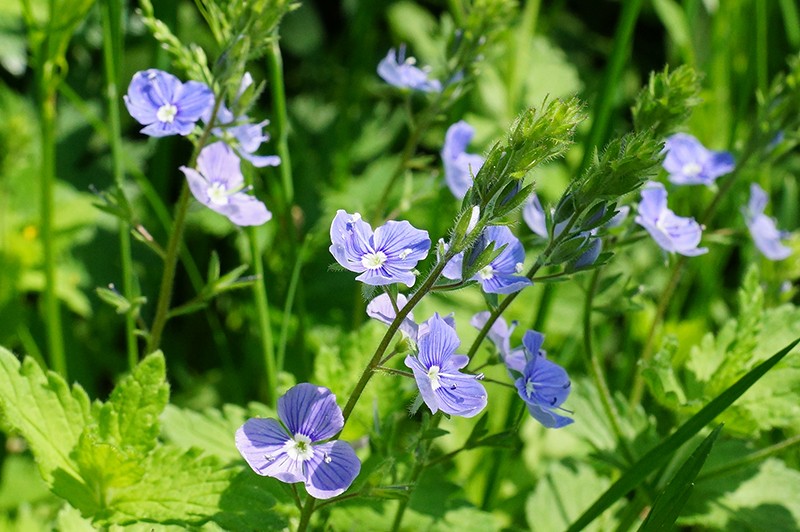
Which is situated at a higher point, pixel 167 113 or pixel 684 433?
pixel 167 113

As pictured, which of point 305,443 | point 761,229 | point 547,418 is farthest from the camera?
point 761,229

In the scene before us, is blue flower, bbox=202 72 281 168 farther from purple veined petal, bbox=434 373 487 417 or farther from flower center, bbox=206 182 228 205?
purple veined petal, bbox=434 373 487 417

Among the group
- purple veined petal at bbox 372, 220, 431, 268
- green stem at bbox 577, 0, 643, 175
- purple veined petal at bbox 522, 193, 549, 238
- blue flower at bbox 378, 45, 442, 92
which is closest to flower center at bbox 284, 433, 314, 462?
purple veined petal at bbox 372, 220, 431, 268

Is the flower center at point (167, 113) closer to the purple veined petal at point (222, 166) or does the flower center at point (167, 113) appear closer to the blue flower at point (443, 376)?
the purple veined petal at point (222, 166)

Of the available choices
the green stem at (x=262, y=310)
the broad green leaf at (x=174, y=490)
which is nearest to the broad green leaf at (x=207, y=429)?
the green stem at (x=262, y=310)

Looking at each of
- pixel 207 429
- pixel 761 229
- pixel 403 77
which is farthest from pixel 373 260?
pixel 761 229

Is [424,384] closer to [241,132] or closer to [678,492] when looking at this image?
[678,492]
